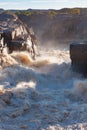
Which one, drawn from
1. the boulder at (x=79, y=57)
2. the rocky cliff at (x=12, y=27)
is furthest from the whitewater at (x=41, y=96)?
the rocky cliff at (x=12, y=27)

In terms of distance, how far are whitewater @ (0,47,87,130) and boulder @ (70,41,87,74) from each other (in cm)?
35

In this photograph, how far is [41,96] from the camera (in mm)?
14250

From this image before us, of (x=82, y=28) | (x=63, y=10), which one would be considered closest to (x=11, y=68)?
(x=82, y=28)

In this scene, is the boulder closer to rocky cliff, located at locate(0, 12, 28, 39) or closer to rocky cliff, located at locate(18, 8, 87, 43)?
rocky cliff, located at locate(0, 12, 28, 39)

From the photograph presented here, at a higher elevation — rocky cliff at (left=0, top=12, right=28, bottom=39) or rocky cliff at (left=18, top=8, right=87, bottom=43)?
rocky cliff at (left=0, top=12, right=28, bottom=39)

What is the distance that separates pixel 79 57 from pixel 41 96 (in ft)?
15.6

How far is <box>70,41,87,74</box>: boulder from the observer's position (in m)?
18.1

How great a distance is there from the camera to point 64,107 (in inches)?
517

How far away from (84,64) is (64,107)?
18.1ft

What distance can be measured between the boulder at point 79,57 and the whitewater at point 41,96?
35 centimetres

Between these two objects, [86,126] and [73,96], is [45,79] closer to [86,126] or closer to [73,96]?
[73,96]

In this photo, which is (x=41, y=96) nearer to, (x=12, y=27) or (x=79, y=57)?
(x=79, y=57)

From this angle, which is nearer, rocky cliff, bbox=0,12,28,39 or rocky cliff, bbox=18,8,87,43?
rocky cliff, bbox=0,12,28,39

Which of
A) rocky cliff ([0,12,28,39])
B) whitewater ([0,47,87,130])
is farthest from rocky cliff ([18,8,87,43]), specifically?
whitewater ([0,47,87,130])
